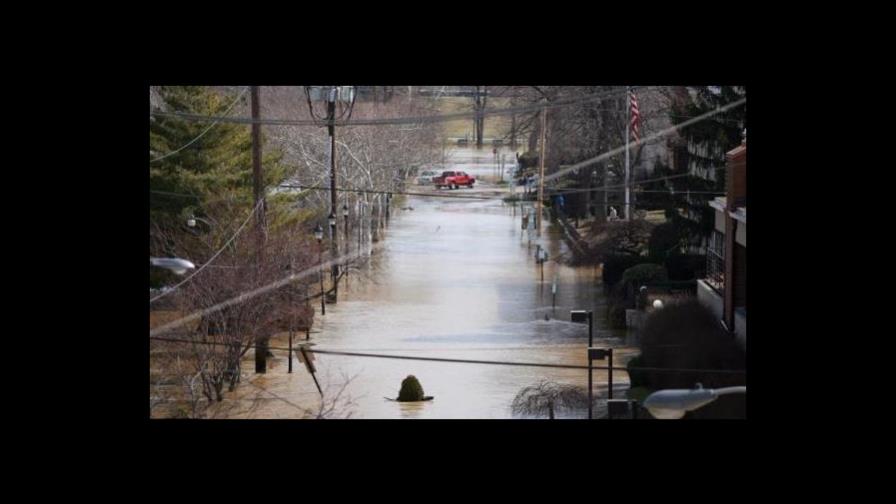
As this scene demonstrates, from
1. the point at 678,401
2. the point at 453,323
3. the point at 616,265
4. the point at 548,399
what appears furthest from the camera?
the point at 616,265

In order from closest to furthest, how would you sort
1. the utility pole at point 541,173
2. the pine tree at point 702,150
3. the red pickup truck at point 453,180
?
the pine tree at point 702,150 → the utility pole at point 541,173 → the red pickup truck at point 453,180

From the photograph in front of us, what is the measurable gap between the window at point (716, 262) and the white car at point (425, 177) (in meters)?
9.65

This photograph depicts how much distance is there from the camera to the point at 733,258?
63.5 ft

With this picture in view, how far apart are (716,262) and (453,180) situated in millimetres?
11289

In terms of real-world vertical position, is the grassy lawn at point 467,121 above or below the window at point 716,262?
above

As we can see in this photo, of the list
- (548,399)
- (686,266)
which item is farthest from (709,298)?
(686,266)

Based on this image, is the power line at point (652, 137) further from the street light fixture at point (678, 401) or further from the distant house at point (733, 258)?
the street light fixture at point (678, 401)

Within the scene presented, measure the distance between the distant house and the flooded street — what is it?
1.98 metres

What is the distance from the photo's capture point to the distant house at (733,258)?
60.3 ft

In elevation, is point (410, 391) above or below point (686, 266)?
below

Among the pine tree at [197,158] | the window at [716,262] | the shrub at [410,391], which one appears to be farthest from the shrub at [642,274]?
the pine tree at [197,158]

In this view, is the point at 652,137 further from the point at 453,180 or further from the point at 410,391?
the point at 410,391

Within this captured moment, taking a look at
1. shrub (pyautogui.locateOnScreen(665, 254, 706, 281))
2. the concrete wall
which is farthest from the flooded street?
the concrete wall

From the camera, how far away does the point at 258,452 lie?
849 cm
